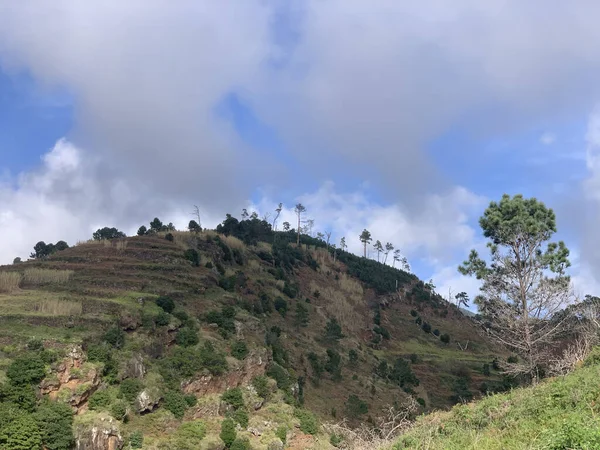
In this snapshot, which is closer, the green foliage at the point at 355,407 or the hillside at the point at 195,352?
the hillside at the point at 195,352

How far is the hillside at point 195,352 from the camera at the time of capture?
2188cm

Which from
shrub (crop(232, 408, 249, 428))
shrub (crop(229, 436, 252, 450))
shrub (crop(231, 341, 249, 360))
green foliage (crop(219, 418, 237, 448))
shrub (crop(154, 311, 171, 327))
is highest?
shrub (crop(154, 311, 171, 327))

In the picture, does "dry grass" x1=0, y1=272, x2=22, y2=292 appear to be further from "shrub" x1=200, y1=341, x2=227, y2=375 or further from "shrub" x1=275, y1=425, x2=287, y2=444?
"shrub" x1=275, y1=425, x2=287, y2=444

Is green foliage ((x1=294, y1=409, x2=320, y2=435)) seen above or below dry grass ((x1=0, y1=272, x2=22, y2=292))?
below

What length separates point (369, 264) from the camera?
83.4m

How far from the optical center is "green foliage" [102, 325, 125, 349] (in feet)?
82.9

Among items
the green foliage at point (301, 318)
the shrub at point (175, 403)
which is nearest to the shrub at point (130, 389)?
the shrub at point (175, 403)

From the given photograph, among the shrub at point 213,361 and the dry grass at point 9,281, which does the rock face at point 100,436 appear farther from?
the dry grass at point 9,281

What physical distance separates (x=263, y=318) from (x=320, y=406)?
1019cm

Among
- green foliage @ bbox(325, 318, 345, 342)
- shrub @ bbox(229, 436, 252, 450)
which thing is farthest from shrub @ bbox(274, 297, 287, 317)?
shrub @ bbox(229, 436, 252, 450)

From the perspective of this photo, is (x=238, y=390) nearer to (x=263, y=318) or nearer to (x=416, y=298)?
(x=263, y=318)

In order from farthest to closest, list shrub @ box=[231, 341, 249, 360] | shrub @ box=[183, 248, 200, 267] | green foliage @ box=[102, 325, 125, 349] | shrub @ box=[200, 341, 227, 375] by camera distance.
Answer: shrub @ box=[183, 248, 200, 267] → shrub @ box=[231, 341, 249, 360] → shrub @ box=[200, 341, 227, 375] → green foliage @ box=[102, 325, 125, 349]

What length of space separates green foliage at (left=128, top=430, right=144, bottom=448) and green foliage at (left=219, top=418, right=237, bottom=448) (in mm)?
3926

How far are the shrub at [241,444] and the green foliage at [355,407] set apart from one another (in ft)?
35.4
